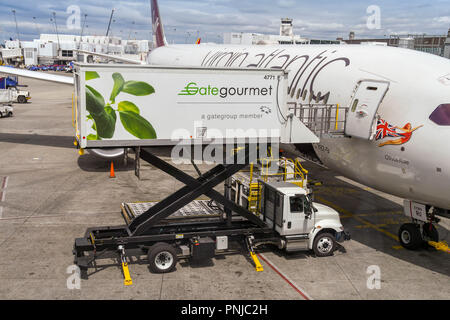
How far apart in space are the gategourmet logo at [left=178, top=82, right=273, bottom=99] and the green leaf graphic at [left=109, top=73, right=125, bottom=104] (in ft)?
5.03

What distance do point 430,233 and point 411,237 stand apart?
59 centimetres

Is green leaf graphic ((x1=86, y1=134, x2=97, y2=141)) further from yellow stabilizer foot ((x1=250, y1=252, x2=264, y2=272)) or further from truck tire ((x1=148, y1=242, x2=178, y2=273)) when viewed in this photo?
yellow stabilizer foot ((x1=250, y1=252, x2=264, y2=272))

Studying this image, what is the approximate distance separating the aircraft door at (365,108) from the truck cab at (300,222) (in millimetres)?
2396

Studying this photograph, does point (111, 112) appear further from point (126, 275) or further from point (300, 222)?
point (300, 222)

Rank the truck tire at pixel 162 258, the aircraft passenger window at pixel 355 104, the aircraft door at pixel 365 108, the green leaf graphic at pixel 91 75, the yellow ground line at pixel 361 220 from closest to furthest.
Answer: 1. the green leaf graphic at pixel 91 75
2. the truck tire at pixel 162 258
3. the aircraft door at pixel 365 108
4. the aircraft passenger window at pixel 355 104
5. the yellow ground line at pixel 361 220

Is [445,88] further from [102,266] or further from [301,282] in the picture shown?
[102,266]

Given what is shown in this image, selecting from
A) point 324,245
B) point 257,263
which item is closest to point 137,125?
point 257,263

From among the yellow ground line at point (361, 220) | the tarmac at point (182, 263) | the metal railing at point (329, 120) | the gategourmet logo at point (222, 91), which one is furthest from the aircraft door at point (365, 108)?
the yellow ground line at point (361, 220)

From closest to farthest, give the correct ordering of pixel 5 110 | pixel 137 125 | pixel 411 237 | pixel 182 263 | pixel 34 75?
pixel 137 125, pixel 182 263, pixel 411 237, pixel 34 75, pixel 5 110

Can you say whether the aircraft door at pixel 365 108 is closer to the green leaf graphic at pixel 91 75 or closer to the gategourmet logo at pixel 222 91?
the gategourmet logo at pixel 222 91

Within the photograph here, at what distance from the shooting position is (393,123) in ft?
41.4

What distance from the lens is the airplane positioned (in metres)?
12.0

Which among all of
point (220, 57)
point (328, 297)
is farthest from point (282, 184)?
point (220, 57)

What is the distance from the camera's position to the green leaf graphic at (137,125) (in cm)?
1140
